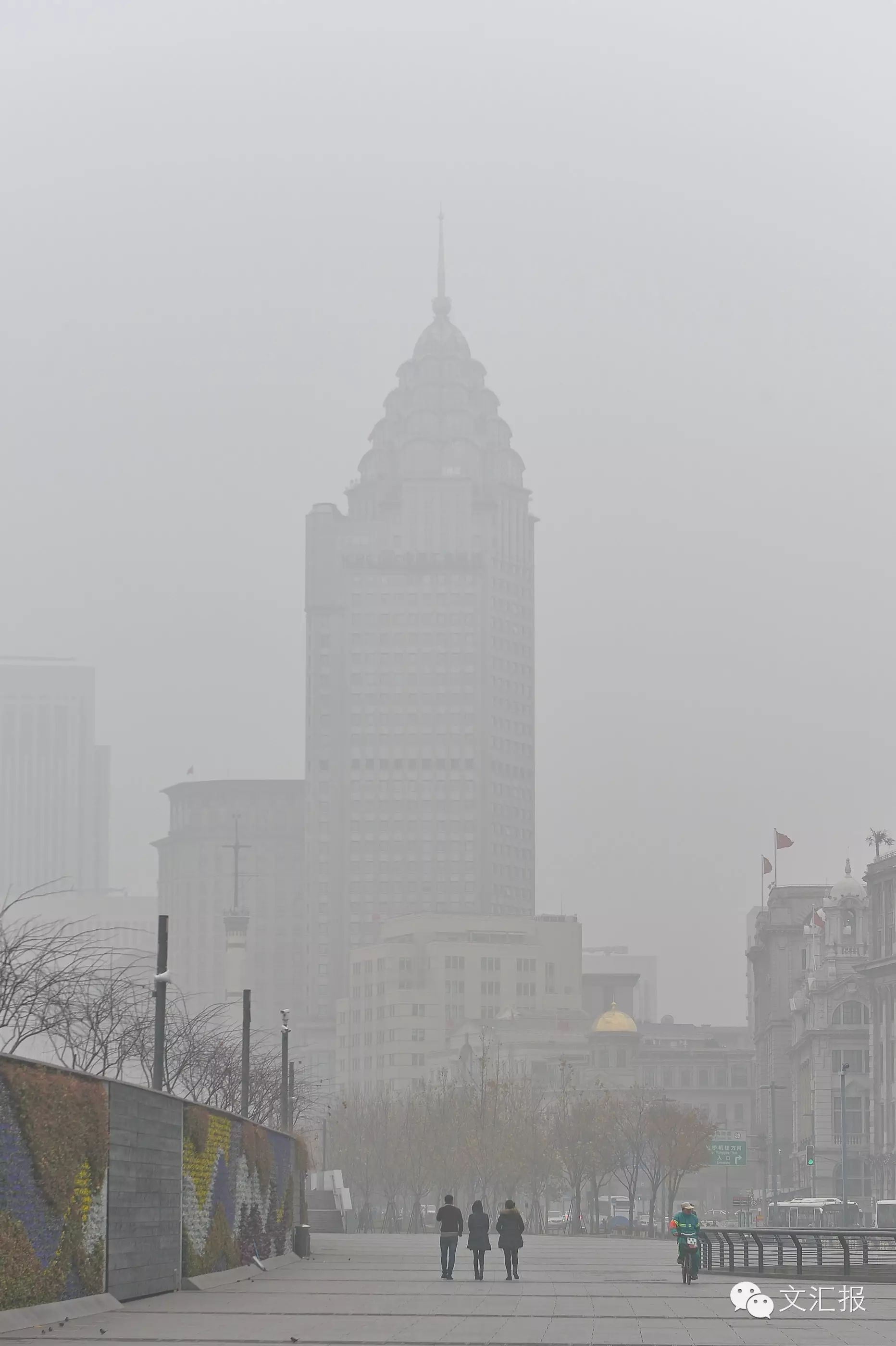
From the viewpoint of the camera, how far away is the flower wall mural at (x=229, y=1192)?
40625mm

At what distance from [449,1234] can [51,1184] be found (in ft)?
59.5

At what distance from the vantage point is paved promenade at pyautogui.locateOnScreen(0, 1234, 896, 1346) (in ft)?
95.8

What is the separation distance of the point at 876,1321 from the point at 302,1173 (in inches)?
1223

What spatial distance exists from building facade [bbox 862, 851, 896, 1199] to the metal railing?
99362mm

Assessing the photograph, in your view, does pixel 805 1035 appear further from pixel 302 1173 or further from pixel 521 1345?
pixel 521 1345

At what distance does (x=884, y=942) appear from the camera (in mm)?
162000

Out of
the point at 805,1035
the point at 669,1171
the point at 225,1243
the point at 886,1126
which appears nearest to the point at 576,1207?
the point at 669,1171

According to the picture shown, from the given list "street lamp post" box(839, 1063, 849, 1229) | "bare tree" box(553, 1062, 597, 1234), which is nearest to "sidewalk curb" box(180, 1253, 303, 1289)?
"street lamp post" box(839, 1063, 849, 1229)

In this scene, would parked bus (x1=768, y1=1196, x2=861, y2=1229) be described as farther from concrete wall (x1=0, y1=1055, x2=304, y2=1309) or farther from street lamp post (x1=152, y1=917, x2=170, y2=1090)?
street lamp post (x1=152, y1=917, x2=170, y2=1090)

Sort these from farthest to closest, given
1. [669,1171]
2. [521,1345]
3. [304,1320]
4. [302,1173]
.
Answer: [669,1171] < [302,1173] < [304,1320] < [521,1345]

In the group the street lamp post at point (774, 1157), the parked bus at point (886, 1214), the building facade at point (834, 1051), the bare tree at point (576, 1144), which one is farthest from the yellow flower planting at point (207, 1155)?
the building facade at point (834, 1051)

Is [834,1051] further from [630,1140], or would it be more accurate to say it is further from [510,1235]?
[510,1235]
